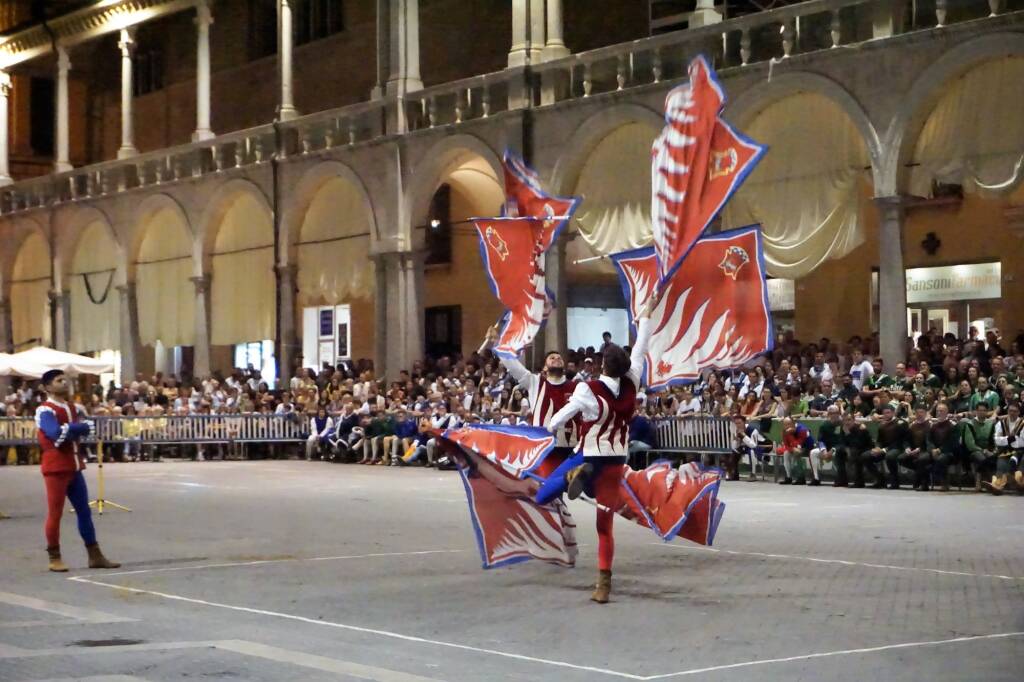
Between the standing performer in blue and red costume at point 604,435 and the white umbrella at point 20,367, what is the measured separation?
88.7 ft

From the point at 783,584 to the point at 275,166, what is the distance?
106 ft

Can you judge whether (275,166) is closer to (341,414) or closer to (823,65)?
(341,414)

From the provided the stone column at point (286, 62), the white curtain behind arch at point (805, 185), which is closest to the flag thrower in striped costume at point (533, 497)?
the white curtain behind arch at point (805, 185)

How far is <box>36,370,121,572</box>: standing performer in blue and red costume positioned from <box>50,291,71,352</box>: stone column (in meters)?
39.8

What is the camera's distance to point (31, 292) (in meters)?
55.9

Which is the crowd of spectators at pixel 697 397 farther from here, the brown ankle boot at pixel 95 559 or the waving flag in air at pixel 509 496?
the brown ankle boot at pixel 95 559

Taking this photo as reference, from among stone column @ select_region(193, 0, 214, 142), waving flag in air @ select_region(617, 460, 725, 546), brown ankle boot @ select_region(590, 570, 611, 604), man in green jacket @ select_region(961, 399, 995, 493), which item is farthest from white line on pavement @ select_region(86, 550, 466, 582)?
stone column @ select_region(193, 0, 214, 142)

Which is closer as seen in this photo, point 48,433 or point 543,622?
point 543,622

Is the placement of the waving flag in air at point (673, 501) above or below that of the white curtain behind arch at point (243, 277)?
below

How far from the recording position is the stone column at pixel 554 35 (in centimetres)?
3550

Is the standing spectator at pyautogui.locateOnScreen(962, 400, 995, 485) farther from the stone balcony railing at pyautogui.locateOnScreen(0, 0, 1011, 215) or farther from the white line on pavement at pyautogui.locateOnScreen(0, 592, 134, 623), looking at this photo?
the white line on pavement at pyautogui.locateOnScreen(0, 592, 134, 623)

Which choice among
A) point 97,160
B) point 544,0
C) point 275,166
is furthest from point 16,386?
point 544,0

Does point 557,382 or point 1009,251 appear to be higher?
point 1009,251

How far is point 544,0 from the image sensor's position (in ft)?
120
